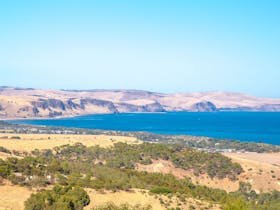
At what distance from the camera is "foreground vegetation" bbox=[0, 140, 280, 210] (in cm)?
4241

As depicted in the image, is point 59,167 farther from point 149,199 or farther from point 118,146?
point 118,146

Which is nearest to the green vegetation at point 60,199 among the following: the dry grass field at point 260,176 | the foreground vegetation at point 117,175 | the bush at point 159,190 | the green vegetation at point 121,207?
the foreground vegetation at point 117,175

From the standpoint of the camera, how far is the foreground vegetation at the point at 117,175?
4241cm

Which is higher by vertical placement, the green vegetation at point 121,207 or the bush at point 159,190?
the green vegetation at point 121,207

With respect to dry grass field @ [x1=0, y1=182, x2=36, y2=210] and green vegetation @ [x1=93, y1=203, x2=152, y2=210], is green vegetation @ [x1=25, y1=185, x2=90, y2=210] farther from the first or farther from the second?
green vegetation @ [x1=93, y1=203, x2=152, y2=210]

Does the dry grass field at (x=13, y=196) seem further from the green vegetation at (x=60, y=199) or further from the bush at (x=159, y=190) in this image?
the bush at (x=159, y=190)

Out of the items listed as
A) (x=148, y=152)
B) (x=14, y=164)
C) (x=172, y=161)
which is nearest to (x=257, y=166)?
(x=172, y=161)

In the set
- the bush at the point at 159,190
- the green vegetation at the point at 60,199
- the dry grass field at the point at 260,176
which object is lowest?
the dry grass field at the point at 260,176

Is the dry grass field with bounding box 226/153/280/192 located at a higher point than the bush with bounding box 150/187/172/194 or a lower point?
lower

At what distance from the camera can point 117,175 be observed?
203 ft

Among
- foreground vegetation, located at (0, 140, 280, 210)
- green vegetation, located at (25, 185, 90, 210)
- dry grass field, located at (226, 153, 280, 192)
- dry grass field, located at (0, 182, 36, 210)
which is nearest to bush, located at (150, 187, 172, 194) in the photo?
foreground vegetation, located at (0, 140, 280, 210)

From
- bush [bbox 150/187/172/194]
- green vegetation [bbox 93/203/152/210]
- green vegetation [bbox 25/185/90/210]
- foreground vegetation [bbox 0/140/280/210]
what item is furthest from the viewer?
bush [bbox 150/187/172/194]

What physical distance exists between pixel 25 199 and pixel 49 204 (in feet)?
12.5

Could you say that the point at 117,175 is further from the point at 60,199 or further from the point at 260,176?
the point at 260,176
